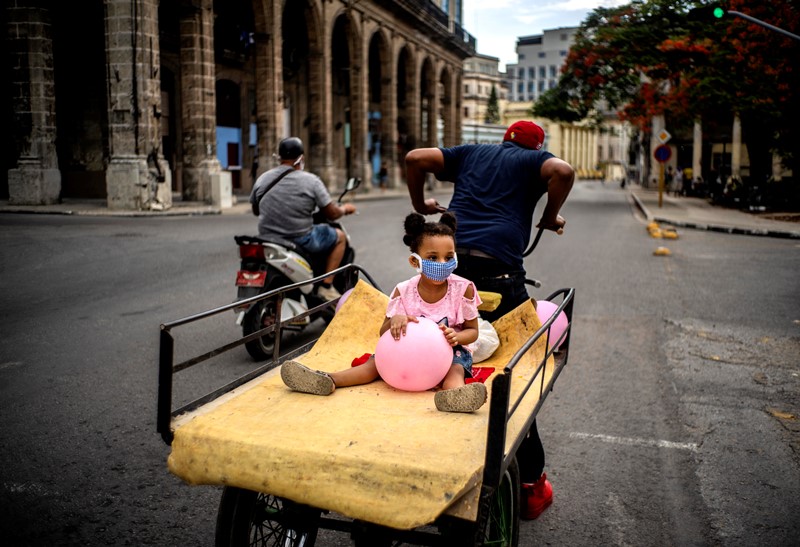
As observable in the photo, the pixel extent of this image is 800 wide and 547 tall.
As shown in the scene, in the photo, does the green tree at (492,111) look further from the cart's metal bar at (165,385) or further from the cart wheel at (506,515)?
the cart's metal bar at (165,385)

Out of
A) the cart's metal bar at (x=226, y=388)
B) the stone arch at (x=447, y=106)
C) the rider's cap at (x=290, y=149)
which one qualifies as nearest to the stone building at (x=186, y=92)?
the stone arch at (x=447, y=106)

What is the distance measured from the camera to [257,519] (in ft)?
9.05

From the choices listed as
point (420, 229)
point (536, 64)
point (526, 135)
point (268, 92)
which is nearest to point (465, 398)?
point (420, 229)

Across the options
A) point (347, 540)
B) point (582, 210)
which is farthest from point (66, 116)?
point (347, 540)

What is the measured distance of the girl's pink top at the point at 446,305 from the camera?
3.35m

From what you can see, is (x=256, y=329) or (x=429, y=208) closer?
(x=429, y=208)

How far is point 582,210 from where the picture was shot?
27.8 meters

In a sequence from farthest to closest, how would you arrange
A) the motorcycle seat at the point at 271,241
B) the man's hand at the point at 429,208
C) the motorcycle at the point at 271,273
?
the motorcycle seat at the point at 271,241
the motorcycle at the point at 271,273
the man's hand at the point at 429,208

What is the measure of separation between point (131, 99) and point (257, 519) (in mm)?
20178

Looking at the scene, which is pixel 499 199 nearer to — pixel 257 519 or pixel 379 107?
pixel 257 519

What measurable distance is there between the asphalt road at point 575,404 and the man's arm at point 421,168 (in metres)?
1.59

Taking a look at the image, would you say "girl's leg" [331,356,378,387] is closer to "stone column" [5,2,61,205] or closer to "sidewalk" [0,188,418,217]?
"sidewalk" [0,188,418,217]

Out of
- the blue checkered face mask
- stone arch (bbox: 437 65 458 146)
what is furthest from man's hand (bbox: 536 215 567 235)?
stone arch (bbox: 437 65 458 146)

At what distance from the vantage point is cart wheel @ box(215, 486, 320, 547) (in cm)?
260
